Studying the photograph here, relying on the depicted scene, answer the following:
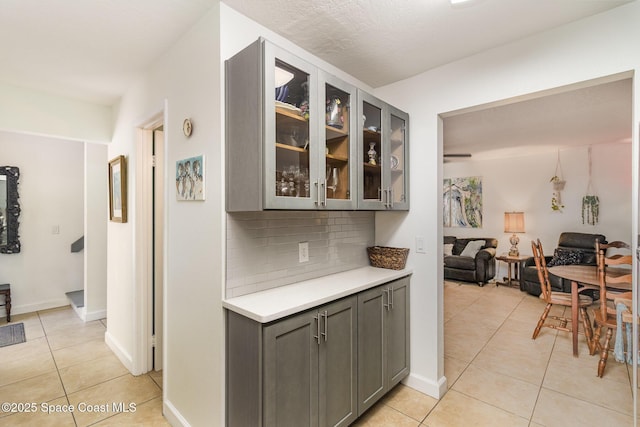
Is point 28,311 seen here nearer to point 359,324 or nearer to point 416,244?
point 359,324

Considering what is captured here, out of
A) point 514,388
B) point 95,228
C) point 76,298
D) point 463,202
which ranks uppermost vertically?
point 463,202

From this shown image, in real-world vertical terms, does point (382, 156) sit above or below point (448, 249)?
above

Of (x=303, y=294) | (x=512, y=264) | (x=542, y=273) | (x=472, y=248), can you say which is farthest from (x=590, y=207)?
(x=303, y=294)

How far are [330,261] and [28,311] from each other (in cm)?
442

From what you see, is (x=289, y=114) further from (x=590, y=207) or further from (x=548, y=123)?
(x=590, y=207)

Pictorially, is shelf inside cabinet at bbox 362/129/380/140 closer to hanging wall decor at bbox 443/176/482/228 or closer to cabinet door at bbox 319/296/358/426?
cabinet door at bbox 319/296/358/426

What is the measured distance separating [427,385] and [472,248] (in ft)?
14.1

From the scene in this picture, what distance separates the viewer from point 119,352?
2967 mm

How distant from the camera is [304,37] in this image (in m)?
2.00

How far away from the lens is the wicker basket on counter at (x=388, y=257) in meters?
2.50

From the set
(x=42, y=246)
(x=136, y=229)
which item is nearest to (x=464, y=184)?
(x=136, y=229)

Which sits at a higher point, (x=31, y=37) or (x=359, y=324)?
(x=31, y=37)

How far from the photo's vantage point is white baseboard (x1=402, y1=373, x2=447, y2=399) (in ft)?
7.74

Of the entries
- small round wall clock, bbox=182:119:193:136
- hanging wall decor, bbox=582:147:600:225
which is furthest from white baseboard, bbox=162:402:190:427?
hanging wall decor, bbox=582:147:600:225
